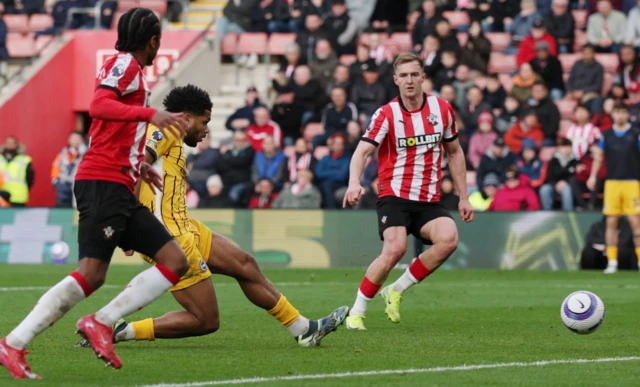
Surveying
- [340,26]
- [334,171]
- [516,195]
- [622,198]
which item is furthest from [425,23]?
[622,198]

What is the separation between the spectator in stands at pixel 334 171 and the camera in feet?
67.2

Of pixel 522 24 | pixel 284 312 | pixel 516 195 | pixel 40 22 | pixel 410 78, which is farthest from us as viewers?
pixel 40 22

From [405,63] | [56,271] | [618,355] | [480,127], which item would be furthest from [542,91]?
[618,355]

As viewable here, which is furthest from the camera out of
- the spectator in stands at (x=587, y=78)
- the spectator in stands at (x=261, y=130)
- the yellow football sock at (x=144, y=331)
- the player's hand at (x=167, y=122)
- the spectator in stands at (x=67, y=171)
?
the spectator in stands at (x=67, y=171)

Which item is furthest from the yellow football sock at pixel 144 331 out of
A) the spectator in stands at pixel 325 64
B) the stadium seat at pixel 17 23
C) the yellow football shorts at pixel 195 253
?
the stadium seat at pixel 17 23

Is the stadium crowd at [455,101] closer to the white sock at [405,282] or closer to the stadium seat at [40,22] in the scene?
the stadium seat at [40,22]

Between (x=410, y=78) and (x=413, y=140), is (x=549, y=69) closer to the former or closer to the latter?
(x=413, y=140)

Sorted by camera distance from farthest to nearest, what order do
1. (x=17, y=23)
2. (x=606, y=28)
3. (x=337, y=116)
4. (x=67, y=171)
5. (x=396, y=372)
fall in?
(x=17, y=23) < (x=606, y=28) < (x=67, y=171) < (x=337, y=116) < (x=396, y=372)

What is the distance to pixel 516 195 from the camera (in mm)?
19672

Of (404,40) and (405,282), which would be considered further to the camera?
(404,40)

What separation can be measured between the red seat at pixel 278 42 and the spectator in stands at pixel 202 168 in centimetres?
364

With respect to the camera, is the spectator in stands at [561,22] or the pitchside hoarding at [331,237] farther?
the spectator in stands at [561,22]

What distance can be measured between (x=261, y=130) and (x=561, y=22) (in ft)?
19.5

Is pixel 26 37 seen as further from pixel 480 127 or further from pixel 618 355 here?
pixel 618 355
